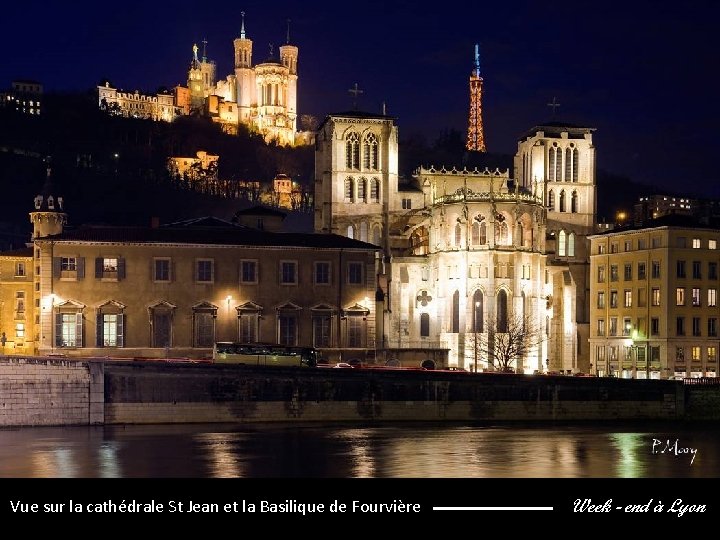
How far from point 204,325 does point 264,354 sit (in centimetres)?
889

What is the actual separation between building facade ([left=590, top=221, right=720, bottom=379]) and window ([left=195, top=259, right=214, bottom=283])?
35.3 metres

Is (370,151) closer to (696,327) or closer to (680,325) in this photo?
Result: (680,325)

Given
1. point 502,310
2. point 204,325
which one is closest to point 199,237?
point 204,325

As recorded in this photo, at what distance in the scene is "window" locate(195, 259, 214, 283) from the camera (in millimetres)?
91062

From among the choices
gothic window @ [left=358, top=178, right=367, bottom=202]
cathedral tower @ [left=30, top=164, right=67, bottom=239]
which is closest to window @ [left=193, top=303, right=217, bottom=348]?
cathedral tower @ [left=30, top=164, right=67, bottom=239]

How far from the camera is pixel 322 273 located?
93312 millimetres

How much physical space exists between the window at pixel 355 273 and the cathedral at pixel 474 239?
6.65 meters

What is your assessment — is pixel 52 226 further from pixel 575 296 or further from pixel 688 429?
pixel 688 429

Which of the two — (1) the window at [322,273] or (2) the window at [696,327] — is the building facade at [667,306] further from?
(1) the window at [322,273]

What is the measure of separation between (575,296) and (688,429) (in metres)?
37.5
